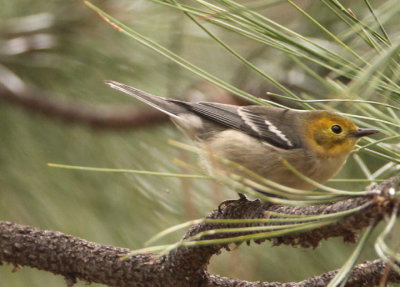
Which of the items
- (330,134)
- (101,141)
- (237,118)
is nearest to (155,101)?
(101,141)

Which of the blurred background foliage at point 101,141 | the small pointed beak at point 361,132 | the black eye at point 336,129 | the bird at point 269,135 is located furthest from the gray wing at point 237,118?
the small pointed beak at point 361,132

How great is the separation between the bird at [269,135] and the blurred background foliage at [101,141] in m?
0.11

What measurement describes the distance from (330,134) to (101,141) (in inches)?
42.4

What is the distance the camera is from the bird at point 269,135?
257 cm

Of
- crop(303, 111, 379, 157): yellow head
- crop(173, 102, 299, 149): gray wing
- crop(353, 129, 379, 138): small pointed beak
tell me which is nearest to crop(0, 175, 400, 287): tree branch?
crop(353, 129, 379, 138): small pointed beak

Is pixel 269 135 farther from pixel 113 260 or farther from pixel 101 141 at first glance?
pixel 113 260

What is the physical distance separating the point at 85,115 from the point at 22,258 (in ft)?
2.63

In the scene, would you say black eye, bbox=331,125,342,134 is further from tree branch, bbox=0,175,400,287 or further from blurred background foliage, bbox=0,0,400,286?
tree branch, bbox=0,175,400,287

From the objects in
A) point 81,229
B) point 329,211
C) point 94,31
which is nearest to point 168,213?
point 81,229

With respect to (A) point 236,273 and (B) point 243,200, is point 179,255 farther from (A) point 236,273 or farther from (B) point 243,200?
(A) point 236,273

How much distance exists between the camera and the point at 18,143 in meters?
2.65

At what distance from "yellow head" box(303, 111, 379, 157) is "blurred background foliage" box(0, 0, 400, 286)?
0.10m

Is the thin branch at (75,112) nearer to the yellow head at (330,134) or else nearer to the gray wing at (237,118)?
the gray wing at (237,118)

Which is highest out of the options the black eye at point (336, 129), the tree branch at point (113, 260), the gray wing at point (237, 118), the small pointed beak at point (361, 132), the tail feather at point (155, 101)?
the tail feather at point (155, 101)
